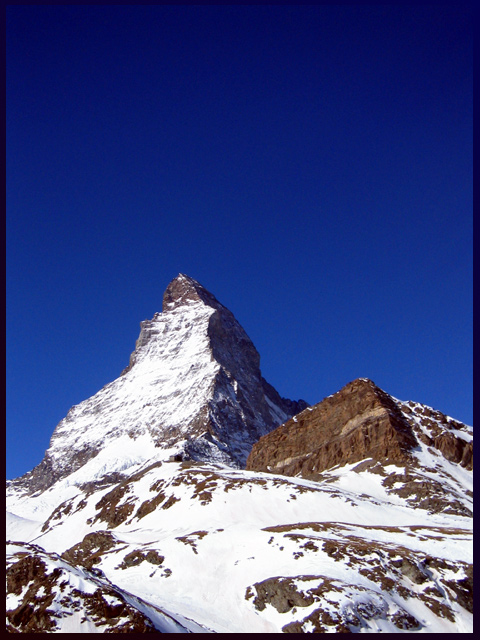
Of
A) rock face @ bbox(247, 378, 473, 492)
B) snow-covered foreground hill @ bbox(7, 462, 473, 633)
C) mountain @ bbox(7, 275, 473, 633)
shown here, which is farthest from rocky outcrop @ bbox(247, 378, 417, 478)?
snow-covered foreground hill @ bbox(7, 462, 473, 633)

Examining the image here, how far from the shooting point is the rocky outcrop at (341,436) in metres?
87.1

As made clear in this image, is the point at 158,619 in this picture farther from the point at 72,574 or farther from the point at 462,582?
the point at 462,582

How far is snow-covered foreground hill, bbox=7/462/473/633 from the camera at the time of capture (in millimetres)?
24500

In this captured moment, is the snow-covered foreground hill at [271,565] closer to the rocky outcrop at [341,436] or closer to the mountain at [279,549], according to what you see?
the mountain at [279,549]

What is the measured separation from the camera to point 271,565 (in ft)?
126

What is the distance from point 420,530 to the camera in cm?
5009

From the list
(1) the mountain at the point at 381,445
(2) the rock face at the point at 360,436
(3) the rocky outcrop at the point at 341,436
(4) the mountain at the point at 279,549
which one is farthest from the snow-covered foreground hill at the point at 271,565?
(3) the rocky outcrop at the point at 341,436

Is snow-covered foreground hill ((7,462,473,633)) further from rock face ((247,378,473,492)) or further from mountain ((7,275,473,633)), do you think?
rock face ((247,378,473,492))

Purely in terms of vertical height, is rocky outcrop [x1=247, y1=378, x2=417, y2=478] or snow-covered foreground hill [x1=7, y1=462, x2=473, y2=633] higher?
rocky outcrop [x1=247, y1=378, x2=417, y2=478]

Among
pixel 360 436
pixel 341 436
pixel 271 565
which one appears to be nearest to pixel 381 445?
pixel 360 436

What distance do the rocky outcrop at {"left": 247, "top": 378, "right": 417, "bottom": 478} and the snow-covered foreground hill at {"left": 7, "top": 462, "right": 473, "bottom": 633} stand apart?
17476 mm

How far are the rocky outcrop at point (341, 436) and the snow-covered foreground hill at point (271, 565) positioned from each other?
57.3 ft

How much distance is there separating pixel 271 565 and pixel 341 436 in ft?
201

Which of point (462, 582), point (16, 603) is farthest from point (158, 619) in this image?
point (462, 582)
